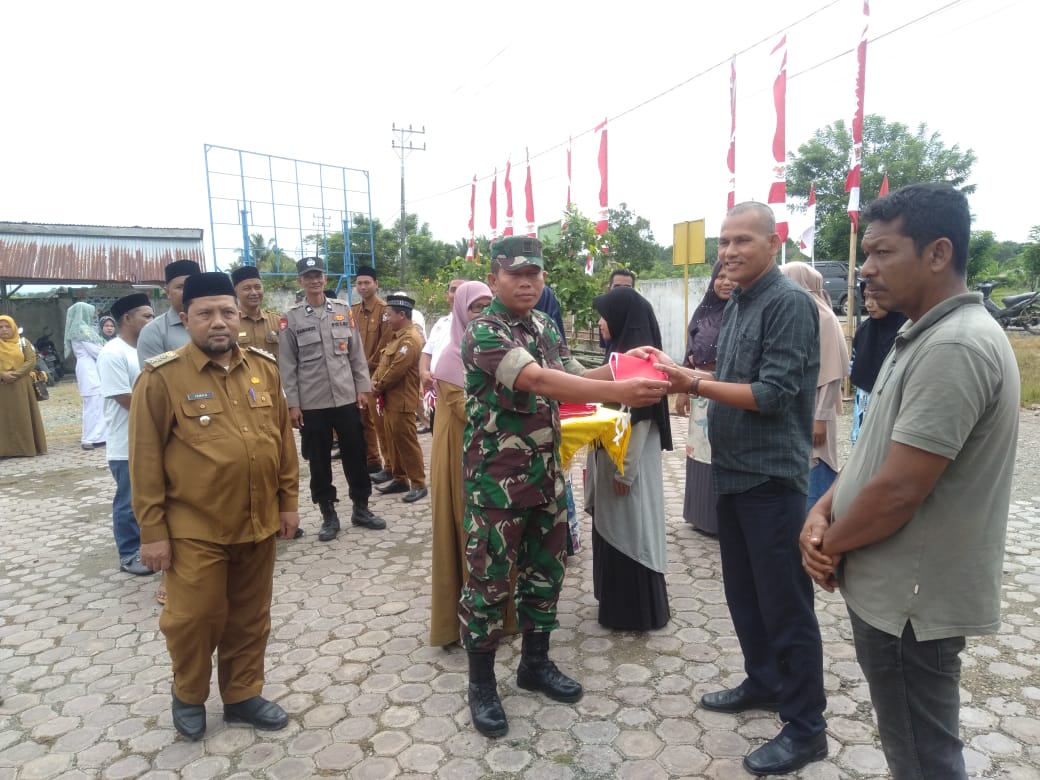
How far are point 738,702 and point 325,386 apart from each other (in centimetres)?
365

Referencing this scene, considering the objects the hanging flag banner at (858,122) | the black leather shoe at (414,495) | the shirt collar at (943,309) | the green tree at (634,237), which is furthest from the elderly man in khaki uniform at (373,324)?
the green tree at (634,237)

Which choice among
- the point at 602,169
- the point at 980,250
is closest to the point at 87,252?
the point at 602,169

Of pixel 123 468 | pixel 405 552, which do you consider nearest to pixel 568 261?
pixel 405 552

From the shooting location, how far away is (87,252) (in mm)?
18672

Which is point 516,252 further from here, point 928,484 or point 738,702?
point 738,702

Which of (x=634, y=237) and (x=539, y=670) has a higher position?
(x=634, y=237)

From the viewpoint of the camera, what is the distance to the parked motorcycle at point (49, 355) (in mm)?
17625

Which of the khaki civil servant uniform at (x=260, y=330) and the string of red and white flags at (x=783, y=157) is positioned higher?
the string of red and white flags at (x=783, y=157)

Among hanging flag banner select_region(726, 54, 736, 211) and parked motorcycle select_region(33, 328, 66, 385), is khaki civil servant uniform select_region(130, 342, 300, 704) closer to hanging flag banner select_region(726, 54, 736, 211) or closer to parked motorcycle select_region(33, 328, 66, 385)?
hanging flag banner select_region(726, 54, 736, 211)

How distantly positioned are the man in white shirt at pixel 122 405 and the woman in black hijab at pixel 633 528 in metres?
3.10

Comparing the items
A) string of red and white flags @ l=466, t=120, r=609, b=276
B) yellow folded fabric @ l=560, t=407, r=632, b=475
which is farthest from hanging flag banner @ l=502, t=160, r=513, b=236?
yellow folded fabric @ l=560, t=407, r=632, b=475

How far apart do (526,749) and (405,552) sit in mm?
2404

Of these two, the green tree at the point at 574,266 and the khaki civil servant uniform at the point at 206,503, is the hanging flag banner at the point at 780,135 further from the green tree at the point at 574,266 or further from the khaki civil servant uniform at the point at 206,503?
the khaki civil servant uniform at the point at 206,503

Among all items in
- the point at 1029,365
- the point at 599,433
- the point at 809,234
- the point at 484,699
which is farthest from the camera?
the point at 1029,365
